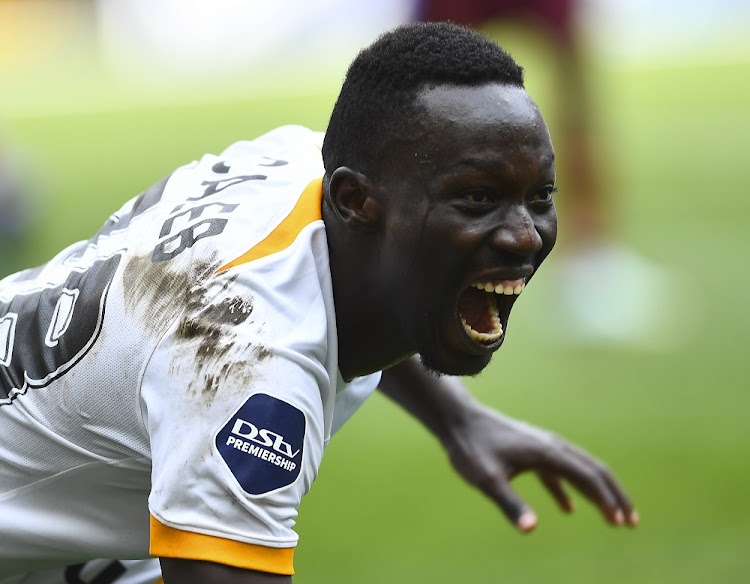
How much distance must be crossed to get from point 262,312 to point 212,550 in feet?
1.37

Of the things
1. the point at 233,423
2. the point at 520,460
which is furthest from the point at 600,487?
the point at 233,423

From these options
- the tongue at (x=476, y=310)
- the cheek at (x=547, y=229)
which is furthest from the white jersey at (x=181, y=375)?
the cheek at (x=547, y=229)

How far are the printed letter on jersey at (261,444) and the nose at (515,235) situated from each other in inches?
19.4

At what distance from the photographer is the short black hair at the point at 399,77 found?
7.85 feet

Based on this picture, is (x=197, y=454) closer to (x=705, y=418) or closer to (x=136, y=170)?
(x=705, y=418)

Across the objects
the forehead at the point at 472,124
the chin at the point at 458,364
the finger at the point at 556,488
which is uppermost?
the forehead at the point at 472,124

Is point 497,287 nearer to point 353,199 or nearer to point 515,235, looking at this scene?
point 515,235

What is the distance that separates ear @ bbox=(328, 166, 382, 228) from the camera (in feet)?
8.00

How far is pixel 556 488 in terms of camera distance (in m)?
3.41

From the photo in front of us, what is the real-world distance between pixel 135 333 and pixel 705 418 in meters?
4.33

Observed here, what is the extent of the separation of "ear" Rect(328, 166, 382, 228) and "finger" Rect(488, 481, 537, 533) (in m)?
1.05

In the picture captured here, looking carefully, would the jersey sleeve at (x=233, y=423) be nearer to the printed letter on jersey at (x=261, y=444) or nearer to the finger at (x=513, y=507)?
the printed letter on jersey at (x=261, y=444)

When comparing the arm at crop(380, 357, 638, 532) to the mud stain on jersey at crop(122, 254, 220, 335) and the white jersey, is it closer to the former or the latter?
the white jersey

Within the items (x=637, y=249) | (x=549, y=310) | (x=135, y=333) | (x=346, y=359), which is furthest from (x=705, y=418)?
(x=135, y=333)
